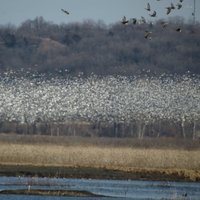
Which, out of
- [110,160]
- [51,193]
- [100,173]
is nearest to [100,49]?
[110,160]

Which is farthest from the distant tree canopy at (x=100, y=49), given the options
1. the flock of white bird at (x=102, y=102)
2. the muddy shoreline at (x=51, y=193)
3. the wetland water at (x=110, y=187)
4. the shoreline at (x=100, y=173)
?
the muddy shoreline at (x=51, y=193)

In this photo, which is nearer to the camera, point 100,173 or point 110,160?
point 100,173

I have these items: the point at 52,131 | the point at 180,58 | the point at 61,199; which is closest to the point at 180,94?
the point at 52,131

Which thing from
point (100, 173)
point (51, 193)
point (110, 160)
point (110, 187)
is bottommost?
point (51, 193)

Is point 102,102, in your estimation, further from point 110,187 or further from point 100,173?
point 110,187

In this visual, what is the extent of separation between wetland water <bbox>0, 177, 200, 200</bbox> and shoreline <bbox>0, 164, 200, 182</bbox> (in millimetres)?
822

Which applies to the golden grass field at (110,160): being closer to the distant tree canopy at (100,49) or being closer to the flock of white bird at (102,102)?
the flock of white bird at (102,102)

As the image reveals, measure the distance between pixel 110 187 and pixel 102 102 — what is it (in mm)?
45084

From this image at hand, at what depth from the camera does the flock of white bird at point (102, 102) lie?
234ft

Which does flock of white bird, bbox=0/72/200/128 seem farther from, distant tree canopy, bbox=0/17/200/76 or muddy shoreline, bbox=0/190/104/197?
muddy shoreline, bbox=0/190/104/197

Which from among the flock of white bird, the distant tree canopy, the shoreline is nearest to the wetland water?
the shoreline

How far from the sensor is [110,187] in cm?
3094

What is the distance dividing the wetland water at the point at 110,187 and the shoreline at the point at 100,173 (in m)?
0.82

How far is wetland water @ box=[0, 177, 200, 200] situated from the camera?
89.9ft
